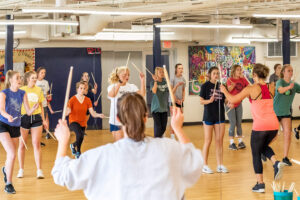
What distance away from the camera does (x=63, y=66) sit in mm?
4754

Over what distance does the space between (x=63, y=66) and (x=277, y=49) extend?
2.15 m

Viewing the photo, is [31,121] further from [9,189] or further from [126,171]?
[126,171]

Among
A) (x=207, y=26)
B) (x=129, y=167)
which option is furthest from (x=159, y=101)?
(x=129, y=167)

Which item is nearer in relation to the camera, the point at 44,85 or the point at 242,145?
the point at 44,85

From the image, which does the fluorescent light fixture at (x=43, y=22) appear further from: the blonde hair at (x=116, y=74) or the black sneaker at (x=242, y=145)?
the black sneaker at (x=242, y=145)

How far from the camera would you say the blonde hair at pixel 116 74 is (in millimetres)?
4612

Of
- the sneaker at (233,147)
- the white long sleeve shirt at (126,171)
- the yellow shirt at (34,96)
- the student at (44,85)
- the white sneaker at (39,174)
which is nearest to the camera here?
the white long sleeve shirt at (126,171)

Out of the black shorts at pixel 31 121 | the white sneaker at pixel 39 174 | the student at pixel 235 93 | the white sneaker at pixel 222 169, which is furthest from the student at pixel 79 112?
the white sneaker at pixel 222 169

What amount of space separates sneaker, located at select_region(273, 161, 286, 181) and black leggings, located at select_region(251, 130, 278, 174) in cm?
14

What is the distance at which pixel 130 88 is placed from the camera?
459 cm

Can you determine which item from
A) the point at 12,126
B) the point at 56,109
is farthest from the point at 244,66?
the point at 12,126

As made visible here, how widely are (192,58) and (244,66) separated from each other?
24.4 inches

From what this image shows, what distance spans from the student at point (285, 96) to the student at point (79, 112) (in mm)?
1885

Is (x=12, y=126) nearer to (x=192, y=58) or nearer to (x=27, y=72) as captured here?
(x=27, y=72)
